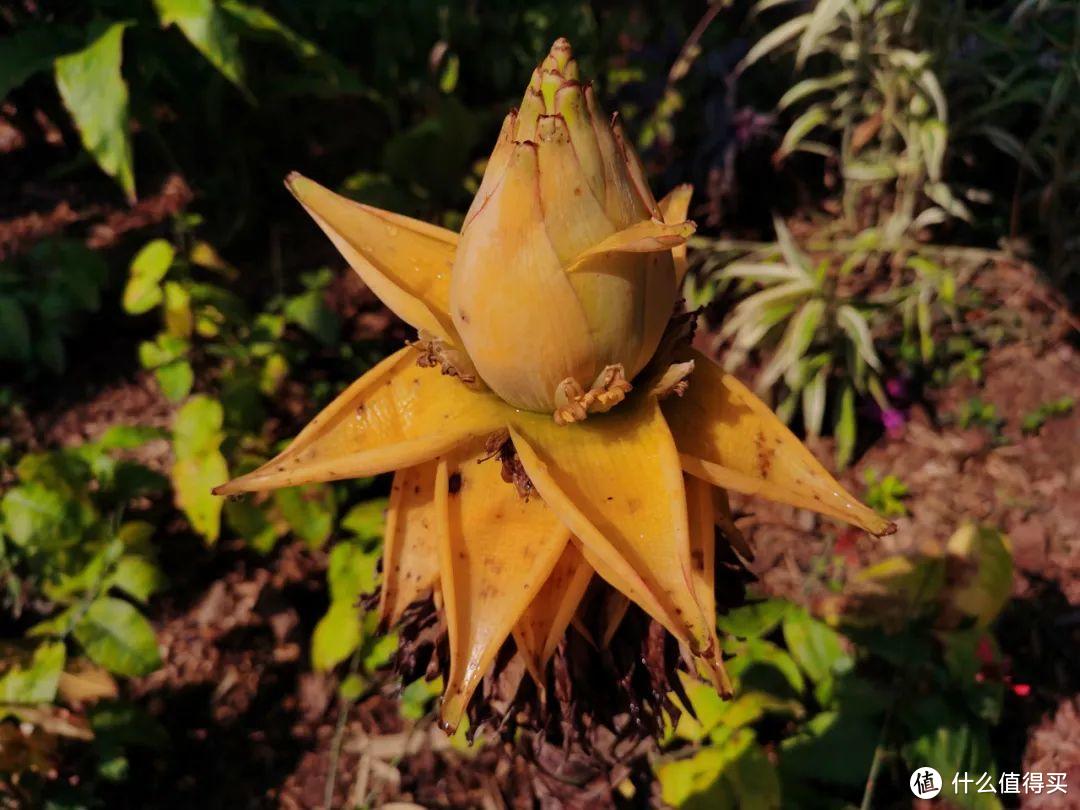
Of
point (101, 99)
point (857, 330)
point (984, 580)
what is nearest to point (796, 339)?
point (857, 330)

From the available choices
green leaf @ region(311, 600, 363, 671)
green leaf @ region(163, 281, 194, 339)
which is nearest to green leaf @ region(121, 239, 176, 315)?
green leaf @ region(163, 281, 194, 339)

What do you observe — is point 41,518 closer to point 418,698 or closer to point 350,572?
point 350,572

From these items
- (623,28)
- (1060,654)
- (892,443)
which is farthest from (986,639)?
(623,28)

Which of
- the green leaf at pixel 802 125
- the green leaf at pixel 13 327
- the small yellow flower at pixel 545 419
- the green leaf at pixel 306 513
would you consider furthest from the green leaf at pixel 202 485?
the green leaf at pixel 802 125

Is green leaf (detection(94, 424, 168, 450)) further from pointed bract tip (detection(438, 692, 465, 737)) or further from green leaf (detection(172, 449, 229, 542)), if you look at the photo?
pointed bract tip (detection(438, 692, 465, 737))

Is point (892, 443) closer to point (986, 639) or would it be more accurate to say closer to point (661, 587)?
point (986, 639)

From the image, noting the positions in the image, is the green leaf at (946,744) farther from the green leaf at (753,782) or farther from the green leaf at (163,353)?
the green leaf at (163,353)
